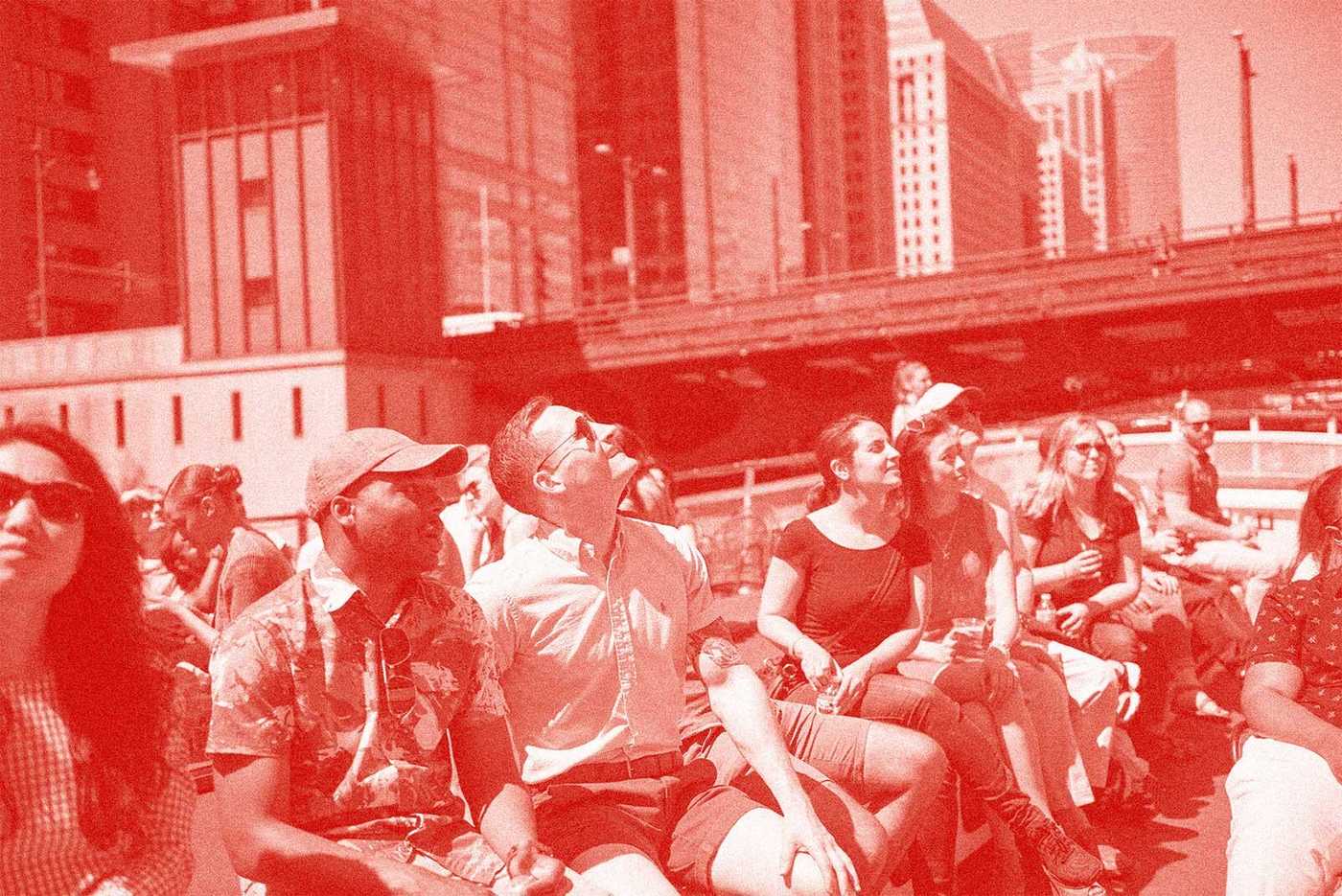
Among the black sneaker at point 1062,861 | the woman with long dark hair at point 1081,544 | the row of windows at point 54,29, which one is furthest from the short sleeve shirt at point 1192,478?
the row of windows at point 54,29

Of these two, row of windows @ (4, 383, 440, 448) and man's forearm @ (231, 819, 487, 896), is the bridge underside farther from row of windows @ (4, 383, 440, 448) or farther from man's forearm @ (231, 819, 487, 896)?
man's forearm @ (231, 819, 487, 896)

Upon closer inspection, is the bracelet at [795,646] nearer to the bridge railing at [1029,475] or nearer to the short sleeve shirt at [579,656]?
the short sleeve shirt at [579,656]

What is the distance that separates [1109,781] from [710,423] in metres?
41.9

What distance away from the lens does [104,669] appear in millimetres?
2613

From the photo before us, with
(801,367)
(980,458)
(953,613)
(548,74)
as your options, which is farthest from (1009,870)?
(548,74)

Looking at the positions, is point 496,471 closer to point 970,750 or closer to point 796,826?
point 796,826

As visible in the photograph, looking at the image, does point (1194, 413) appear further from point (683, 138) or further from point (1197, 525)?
point (683, 138)

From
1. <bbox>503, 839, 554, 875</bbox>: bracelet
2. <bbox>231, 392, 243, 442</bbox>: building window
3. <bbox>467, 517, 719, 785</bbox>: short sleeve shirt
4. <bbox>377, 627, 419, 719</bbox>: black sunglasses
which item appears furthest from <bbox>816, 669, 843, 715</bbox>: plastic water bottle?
<bbox>231, 392, 243, 442</bbox>: building window

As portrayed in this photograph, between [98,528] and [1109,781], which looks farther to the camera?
[1109,781]

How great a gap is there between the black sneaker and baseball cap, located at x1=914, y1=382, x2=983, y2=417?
164 cm

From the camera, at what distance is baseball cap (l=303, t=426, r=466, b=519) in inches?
117

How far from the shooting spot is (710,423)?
47.5 m

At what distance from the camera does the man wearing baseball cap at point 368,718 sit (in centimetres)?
280

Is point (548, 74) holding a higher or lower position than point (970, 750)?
higher
